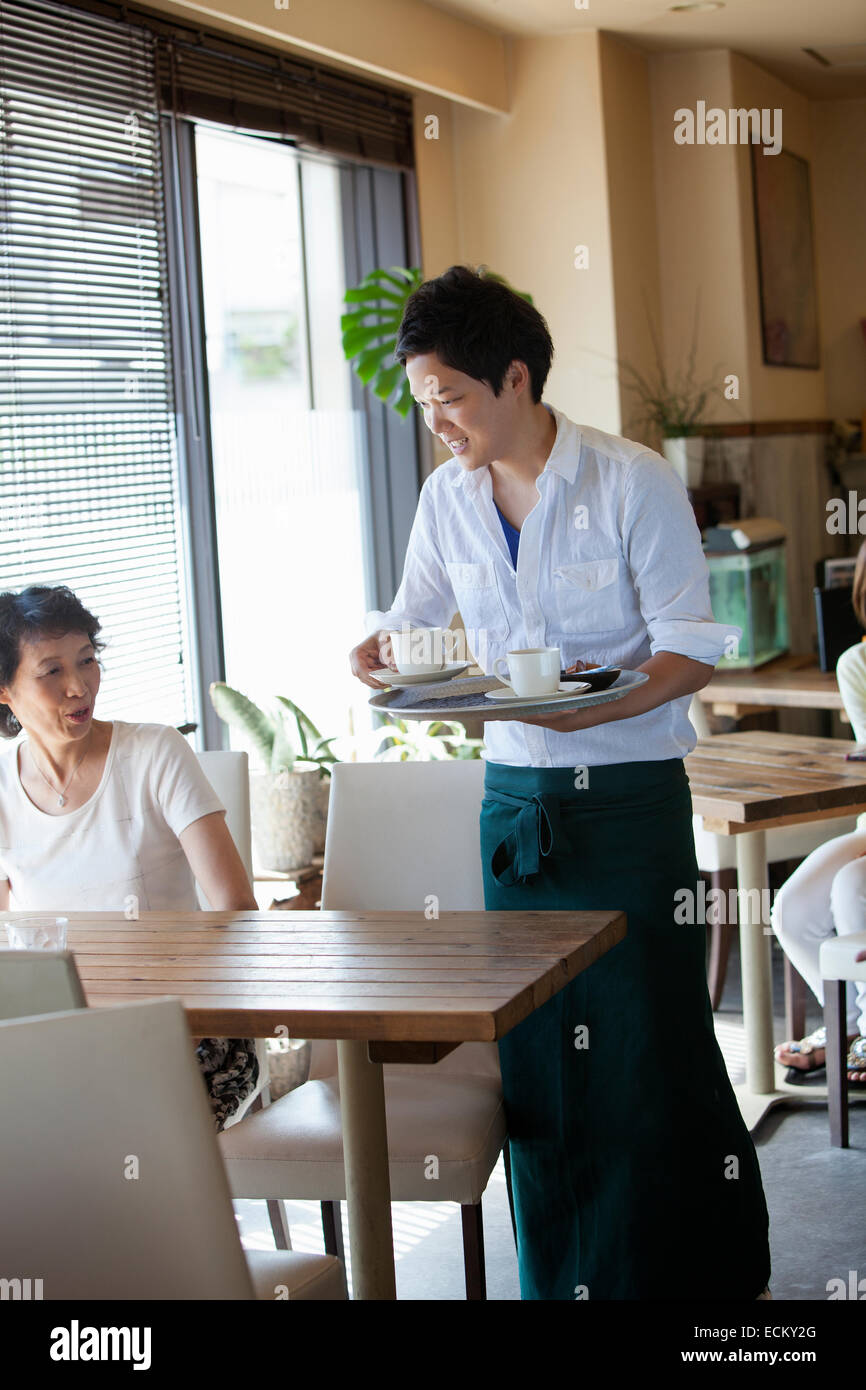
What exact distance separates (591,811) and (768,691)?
8.59ft

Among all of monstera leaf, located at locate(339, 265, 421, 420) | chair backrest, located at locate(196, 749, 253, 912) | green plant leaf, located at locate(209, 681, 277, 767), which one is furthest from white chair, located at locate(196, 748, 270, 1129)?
monstera leaf, located at locate(339, 265, 421, 420)

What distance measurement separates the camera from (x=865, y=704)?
3.55 meters

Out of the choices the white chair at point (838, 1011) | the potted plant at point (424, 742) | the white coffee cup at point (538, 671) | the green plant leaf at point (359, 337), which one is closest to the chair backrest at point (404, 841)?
the white coffee cup at point (538, 671)

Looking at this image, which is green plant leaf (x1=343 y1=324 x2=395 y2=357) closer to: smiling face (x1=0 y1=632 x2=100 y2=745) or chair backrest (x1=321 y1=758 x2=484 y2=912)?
chair backrest (x1=321 y1=758 x2=484 y2=912)

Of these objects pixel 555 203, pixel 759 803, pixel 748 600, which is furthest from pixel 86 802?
pixel 555 203

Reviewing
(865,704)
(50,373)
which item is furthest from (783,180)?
(50,373)

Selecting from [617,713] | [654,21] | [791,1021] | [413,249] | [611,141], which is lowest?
[791,1021]

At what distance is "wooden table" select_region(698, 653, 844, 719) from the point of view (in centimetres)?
454

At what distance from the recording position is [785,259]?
5.87 meters

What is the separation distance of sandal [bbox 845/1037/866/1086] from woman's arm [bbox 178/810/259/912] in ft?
5.50

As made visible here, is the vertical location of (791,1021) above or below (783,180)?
below

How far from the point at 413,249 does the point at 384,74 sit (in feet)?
2.08
